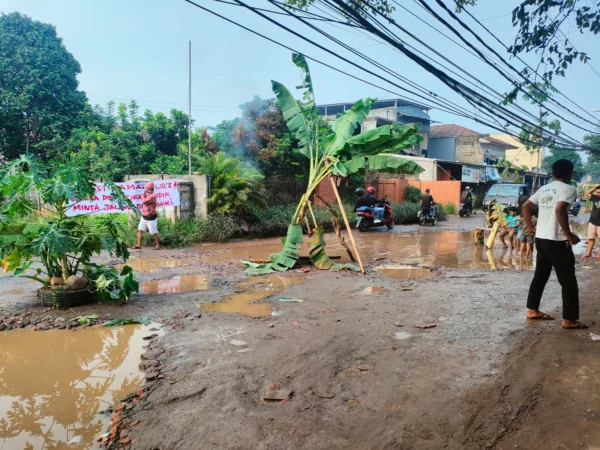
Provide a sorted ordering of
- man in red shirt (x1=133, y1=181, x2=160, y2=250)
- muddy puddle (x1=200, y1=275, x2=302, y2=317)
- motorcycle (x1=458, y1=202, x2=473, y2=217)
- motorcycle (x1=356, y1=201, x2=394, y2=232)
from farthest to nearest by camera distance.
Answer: motorcycle (x1=458, y1=202, x2=473, y2=217) → motorcycle (x1=356, y1=201, x2=394, y2=232) → man in red shirt (x1=133, y1=181, x2=160, y2=250) → muddy puddle (x1=200, y1=275, x2=302, y2=317)

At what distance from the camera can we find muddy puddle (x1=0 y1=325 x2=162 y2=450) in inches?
119

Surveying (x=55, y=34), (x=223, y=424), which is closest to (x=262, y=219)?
(x=223, y=424)

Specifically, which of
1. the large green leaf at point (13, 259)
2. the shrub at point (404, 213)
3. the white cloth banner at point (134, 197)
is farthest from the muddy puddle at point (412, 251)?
the shrub at point (404, 213)

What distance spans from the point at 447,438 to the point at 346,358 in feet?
4.59

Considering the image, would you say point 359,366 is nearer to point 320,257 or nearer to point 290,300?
point 290,300

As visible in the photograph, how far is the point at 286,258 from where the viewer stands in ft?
28.4

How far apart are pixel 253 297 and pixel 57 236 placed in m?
2.72

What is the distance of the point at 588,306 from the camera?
5.61 metres

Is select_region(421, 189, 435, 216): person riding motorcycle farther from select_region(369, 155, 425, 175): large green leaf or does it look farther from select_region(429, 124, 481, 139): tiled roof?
select_region(429, 124, 481, 139): tiled roof

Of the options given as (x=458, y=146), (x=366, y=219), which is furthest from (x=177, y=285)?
(x=458, y=146)

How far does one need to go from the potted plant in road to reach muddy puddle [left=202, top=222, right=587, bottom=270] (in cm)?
394

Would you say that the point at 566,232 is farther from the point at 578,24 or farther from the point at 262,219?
the point at 262,219

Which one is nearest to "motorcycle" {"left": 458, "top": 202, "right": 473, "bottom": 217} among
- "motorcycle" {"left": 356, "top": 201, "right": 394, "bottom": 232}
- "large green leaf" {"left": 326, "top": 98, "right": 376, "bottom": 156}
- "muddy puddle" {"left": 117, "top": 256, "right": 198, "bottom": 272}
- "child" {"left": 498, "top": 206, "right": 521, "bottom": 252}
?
"motorcycle" {"left": 356, "top": 201, "right": 394, "bottom": 232}

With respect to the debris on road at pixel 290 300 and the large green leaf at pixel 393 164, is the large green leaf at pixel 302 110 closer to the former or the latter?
the large green leaf at pixel 393 164
